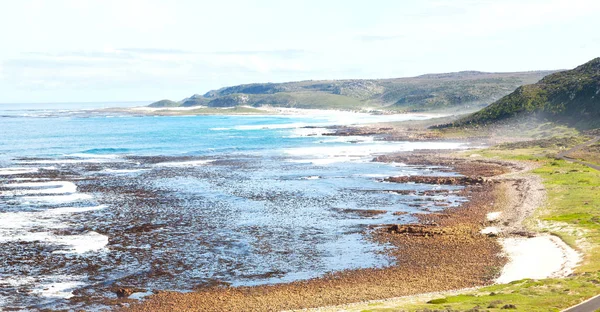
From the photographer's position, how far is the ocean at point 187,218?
119 ft

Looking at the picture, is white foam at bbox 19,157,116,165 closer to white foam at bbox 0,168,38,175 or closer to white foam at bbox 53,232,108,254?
white foam at bbox 0,168,38,175

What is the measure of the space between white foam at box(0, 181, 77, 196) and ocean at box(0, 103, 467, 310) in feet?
0.36

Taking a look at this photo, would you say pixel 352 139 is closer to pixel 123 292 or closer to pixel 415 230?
pixel 415 230

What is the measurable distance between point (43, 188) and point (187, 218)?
23.3 meters

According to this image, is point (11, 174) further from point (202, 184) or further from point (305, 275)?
point (305, 275)

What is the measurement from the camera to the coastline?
3150 cm

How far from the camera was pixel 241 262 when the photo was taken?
3916 cm

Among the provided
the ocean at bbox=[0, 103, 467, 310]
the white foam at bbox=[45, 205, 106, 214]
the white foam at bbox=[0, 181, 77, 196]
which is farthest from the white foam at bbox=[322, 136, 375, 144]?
the white foam at bbox=[45, 205, 106, 214]

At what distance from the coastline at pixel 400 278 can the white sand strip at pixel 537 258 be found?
0.58 m

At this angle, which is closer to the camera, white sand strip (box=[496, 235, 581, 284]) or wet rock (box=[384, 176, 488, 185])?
white sand strip (box=[496, 235, 581, 284])

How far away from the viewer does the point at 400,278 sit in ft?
115

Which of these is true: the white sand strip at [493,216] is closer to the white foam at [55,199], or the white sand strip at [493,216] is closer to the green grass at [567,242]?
the green grass at [567,242]

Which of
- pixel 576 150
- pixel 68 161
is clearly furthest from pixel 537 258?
pixel 68 161

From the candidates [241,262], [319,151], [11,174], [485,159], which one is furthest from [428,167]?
[11,174]
